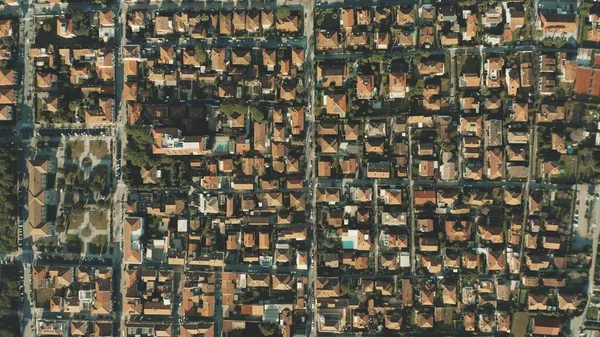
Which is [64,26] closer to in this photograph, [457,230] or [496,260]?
[457,230]

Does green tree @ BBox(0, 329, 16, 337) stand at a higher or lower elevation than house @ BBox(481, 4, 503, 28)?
lower

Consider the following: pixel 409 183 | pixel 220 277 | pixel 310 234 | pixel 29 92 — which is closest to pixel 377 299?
pixel 310 234

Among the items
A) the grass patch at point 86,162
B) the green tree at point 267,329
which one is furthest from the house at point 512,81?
the grass patch at point 86,162

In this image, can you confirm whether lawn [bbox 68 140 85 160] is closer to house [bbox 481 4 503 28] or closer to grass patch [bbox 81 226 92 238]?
grass patch [bbox 81 226 92 238]

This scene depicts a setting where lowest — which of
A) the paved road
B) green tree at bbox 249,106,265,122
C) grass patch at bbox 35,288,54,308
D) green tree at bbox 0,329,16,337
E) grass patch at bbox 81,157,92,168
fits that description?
green tree at bbox 0,329,16,337

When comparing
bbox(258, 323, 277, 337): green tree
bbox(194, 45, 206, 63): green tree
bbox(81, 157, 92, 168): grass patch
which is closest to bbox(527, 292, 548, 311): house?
bbox(258, 323, 277, 337): green tree

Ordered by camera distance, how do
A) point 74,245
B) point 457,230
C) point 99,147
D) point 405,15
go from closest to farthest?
point 457,230, point 405,15, point 74,245, point 99,147

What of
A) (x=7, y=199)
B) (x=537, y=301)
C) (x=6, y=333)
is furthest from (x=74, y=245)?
(x=537, y=301)
